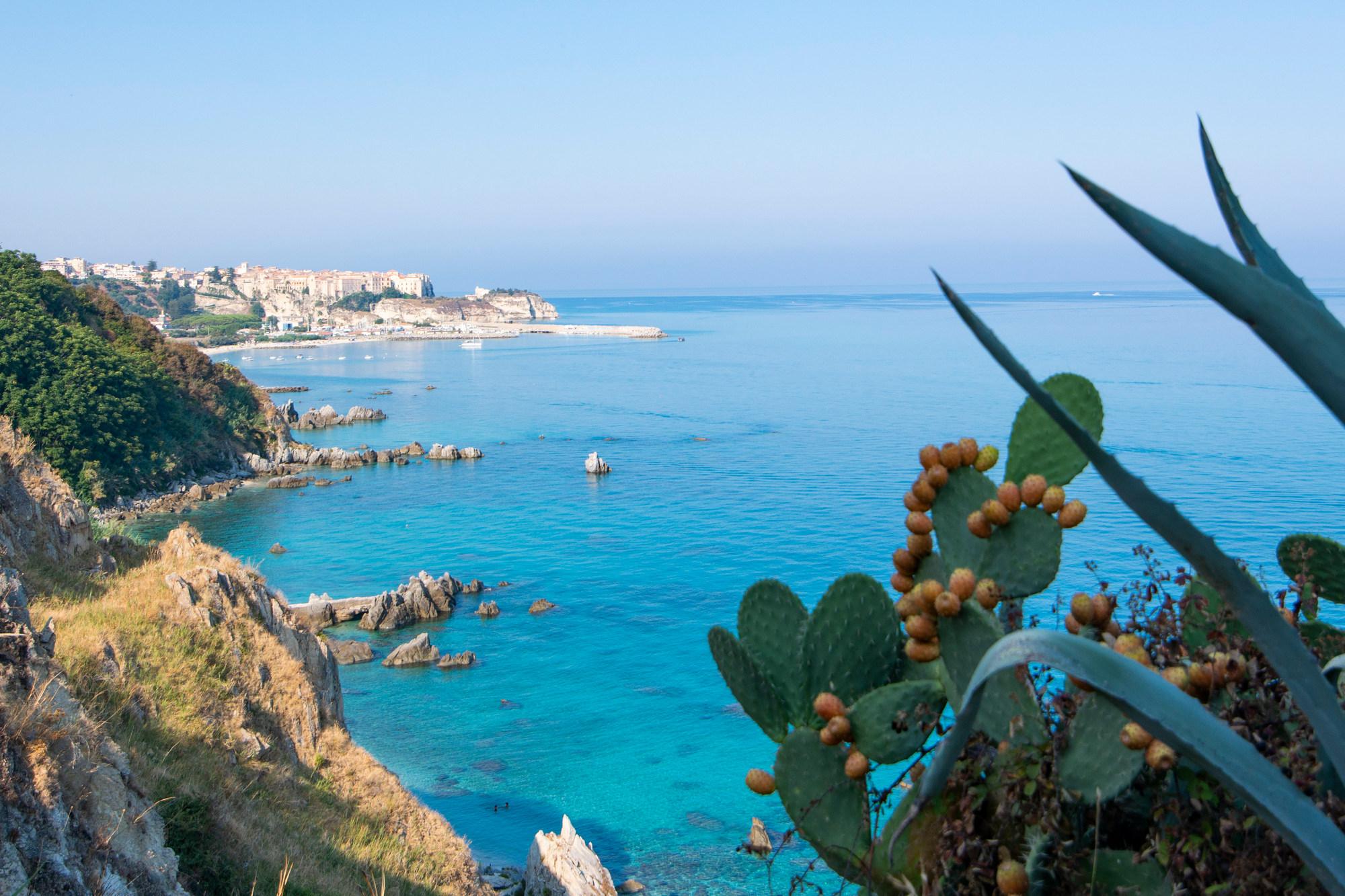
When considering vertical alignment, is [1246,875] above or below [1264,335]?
below

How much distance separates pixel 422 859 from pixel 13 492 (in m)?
7.83

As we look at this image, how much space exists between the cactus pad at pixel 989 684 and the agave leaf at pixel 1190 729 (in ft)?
2.09

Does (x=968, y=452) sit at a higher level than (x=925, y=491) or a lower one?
higher

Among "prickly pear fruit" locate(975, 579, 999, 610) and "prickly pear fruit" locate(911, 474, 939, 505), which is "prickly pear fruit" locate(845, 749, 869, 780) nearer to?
"prickly pear fruit" locate(975, 579, 999, 610)

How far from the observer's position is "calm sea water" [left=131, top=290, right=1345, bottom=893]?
24609mm

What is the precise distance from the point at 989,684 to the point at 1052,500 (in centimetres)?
54

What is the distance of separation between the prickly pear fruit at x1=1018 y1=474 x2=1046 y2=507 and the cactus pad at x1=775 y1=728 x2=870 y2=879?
0.87 m

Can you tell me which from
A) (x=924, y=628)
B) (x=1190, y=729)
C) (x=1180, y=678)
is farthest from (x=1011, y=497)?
(x=1190, y=729)

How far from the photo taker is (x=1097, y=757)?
2121 millimetres

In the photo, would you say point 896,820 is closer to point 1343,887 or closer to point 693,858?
point 1343,887

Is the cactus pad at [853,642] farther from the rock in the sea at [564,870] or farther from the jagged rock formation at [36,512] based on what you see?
the rock in the sea at [564,870]

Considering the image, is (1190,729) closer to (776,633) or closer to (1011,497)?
(1011,497)

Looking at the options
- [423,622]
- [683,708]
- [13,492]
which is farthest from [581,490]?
[13,492]

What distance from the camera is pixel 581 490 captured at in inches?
2174
